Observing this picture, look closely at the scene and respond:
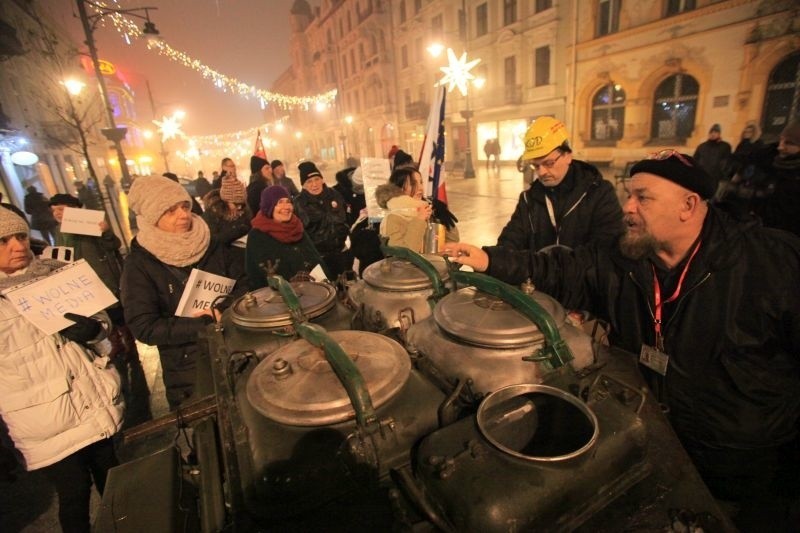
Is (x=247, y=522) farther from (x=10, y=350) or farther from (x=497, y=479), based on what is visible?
(x=10, y=350)

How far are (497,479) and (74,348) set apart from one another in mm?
2665

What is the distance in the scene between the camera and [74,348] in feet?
7.70

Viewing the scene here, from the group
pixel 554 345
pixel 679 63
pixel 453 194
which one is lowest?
pixel 453 194

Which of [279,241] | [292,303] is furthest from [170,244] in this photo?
[292,303]

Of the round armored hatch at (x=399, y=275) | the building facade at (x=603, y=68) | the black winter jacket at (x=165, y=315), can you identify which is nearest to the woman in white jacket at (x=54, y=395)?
the black winter jacket at (x=165, y=315)

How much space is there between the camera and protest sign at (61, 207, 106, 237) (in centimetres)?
407

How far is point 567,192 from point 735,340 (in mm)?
1694

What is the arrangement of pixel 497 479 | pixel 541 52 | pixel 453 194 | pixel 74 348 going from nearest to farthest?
pixel 497 479, pixel 74 348, pixel 453 194, pixel 541 52

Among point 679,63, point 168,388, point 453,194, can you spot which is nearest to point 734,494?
point 168,388

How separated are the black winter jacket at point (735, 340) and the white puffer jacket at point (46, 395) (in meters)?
3.23

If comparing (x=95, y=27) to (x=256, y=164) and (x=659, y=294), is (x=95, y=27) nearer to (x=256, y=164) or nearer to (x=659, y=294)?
(x=256, y=164)

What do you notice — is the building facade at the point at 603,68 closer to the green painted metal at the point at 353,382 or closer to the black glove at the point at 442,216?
the black glove at the point at 442,216

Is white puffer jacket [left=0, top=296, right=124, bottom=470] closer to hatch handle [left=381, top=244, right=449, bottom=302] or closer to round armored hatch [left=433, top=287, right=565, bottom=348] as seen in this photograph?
hatch handle [left=381, top=244, right=449, bottom=302]

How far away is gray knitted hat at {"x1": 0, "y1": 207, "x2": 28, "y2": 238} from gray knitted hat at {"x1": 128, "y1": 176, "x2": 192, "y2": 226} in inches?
23.0
